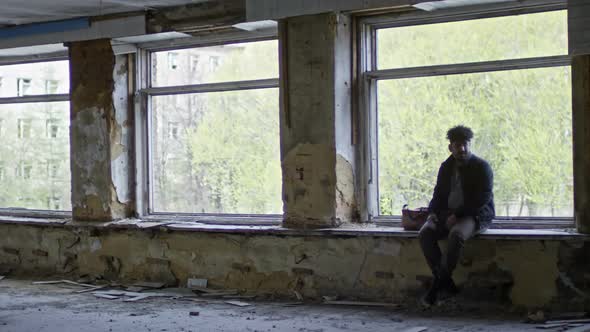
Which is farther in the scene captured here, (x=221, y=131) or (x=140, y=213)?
(x=140, y=213)

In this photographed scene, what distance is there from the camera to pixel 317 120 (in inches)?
280

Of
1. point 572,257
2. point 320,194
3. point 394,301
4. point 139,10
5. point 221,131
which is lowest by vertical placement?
point 394,301

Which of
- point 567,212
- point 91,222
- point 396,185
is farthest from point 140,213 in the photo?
point 567,212

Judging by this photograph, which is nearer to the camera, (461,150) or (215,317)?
(461,150)

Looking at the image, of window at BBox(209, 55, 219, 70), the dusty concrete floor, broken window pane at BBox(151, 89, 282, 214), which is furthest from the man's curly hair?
window at BBox(209, 55, 219, 70)

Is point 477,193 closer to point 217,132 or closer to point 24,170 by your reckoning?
point 217,132

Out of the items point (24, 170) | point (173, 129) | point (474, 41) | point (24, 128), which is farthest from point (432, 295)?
point (24, 128)

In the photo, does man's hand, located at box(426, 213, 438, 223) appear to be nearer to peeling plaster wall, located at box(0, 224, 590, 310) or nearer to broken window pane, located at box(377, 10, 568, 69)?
peeling plaster wall, located at box(0, 224, 590, 310)

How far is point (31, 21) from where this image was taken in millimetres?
8719

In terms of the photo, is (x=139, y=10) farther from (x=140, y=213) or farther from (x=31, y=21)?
(x=140, y=213)

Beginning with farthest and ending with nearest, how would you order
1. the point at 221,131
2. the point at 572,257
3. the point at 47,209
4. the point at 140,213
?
the point at 47,209
the point at 140,213
the point at 221,131
the point at 572,257

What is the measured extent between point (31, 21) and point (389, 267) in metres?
4.90

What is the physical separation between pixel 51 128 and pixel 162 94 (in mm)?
1636

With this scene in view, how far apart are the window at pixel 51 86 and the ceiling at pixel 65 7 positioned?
86cm
